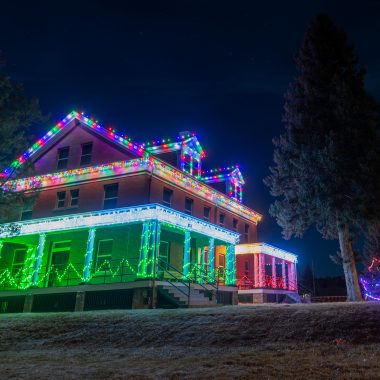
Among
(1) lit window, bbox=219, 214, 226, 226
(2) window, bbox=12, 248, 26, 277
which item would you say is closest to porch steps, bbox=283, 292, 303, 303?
(1) lit window, bbox=219, 214, 226, 226

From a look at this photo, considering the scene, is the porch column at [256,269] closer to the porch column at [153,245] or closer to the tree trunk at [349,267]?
the tree trunk at [349,267]

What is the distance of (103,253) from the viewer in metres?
26.0

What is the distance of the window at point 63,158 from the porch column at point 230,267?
Result: 12408 mm

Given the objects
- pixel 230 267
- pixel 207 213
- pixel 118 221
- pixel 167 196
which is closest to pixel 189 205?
pixel 207 213

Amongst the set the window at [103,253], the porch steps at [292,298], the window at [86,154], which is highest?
the window at [86,154]

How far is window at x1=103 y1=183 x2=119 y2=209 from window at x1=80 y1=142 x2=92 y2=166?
2.61 metres

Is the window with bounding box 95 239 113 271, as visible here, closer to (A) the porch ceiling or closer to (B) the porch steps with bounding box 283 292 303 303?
(A) the porch ceiling

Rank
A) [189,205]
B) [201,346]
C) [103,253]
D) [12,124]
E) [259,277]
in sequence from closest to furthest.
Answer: [201,346], [12,124], [103,253], [189,205], [259,277]

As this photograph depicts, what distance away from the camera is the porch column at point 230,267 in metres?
26.0

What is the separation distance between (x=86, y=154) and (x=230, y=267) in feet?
39.2

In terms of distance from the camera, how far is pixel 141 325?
511 inches

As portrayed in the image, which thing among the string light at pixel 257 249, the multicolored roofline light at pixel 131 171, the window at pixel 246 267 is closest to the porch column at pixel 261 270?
the string light at pixel 257 249

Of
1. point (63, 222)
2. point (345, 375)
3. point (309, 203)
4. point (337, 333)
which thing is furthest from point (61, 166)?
point (345, 375)

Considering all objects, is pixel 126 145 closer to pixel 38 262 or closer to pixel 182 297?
pixel 38 262
